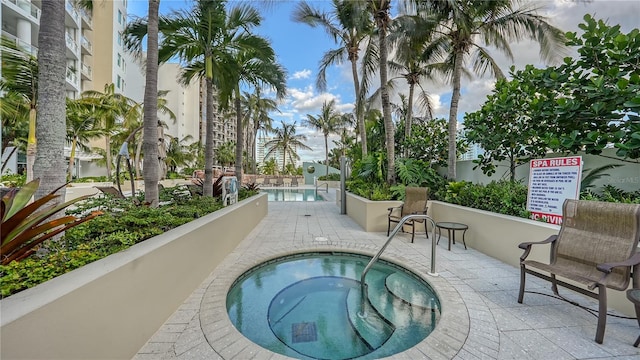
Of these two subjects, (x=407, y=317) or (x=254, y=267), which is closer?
(x=407, y=317)

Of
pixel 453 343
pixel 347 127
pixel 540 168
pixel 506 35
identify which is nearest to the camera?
pixel 453 343

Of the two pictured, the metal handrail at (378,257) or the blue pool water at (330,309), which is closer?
the blue pool water at (330,309)

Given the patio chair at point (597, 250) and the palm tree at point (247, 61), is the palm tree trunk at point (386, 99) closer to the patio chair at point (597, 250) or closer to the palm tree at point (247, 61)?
the palm tree at point (247, 61)

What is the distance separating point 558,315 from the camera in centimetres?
257

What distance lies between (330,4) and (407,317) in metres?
10.7

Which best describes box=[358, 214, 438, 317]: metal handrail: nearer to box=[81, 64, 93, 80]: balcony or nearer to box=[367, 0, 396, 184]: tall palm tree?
box=[367, 0, 396, 184]: tall palm tree

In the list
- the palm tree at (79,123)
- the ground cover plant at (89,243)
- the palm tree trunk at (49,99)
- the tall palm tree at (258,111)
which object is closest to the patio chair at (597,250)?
the ground cover plant at (89,243)

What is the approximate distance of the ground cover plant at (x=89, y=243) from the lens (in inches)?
65.0

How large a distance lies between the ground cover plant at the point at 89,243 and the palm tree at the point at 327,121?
910 inches

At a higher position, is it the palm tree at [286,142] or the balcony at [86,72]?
the balcony at [86,72]

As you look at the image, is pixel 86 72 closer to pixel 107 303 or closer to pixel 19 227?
pixel 19 227

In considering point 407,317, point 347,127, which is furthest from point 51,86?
point 347,127

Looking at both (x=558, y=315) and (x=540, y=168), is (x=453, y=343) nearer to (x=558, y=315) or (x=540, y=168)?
(x=558, y=315)

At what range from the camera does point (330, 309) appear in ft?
10.2
